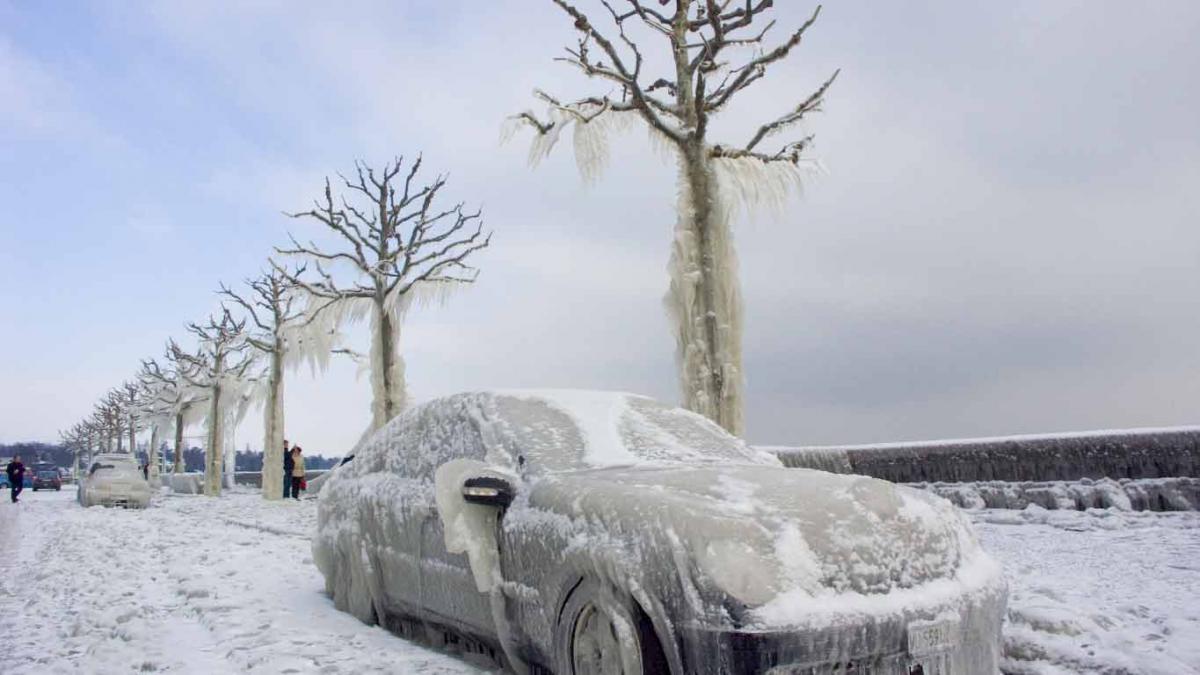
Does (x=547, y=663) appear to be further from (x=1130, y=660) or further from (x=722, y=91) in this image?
(x=722, y=91)

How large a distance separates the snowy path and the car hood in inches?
70.6

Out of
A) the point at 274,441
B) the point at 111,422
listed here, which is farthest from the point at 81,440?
the point at 274,441

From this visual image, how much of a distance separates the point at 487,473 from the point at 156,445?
59.4 metres

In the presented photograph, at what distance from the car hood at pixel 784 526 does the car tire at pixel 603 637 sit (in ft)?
0.89

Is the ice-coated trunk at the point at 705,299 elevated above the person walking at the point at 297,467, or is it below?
above

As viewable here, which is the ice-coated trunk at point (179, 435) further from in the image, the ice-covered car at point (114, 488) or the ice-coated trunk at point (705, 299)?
the ice-coated trunk at point (705, 299)

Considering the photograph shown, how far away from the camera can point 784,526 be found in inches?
129

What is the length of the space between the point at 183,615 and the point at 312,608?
0.94 m

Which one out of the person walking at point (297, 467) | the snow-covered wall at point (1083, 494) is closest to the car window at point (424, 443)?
the snow-covered wall at point (1083, 494)

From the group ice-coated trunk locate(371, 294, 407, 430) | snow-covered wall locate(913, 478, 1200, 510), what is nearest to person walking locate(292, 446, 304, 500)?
ice-coated trunk locate(371, 294, 407, 430)

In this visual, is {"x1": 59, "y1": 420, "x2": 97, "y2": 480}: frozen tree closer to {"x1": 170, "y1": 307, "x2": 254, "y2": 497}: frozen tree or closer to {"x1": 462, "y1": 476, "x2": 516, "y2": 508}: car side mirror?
{"x1": 170, "y1": 307, "x2": 254, "y2": 497}: frozen tree

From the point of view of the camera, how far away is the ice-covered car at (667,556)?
3.07m

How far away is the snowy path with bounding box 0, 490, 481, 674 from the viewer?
5055mm

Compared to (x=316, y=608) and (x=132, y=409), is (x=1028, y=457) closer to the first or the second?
(x=316, y=608)
